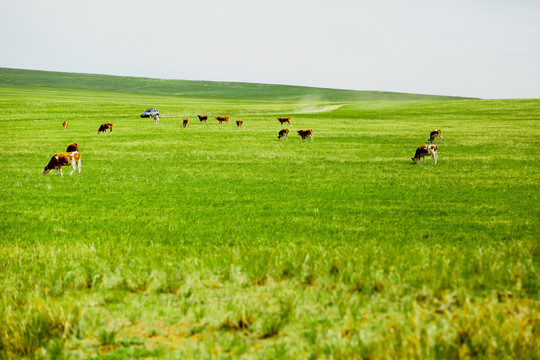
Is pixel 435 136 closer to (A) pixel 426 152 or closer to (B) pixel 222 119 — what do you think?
(A) pixel 426 152

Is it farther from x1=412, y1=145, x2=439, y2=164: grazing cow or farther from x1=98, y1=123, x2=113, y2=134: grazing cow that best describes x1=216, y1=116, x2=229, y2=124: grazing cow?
x1=412, y1=145, x2=439, y2=164: grazing cow

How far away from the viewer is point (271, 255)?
8.21 meters

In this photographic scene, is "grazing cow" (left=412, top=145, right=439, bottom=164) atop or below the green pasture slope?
atop

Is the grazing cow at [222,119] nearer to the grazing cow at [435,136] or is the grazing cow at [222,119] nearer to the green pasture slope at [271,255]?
the green pasture slope at [271,255]

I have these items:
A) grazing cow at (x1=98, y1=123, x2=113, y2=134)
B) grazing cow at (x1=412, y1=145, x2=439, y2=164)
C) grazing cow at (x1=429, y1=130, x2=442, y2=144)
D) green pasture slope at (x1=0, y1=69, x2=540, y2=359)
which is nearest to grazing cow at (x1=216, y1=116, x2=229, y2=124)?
grazing cow at (x1=98, y1=123, x2=113, y2=134)

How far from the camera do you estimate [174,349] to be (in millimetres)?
5145

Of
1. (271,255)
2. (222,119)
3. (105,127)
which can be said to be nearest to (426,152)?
(271,255)

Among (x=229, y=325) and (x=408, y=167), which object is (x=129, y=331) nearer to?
(x=229, y=325)

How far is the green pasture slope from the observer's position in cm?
521

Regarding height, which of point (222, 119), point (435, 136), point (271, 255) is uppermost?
point (222, 119)

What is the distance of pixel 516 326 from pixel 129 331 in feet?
15.6

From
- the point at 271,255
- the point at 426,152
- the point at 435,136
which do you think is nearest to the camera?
the point at 271,255

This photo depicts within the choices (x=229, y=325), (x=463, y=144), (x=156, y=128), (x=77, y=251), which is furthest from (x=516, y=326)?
Result: (x=156, y=128)

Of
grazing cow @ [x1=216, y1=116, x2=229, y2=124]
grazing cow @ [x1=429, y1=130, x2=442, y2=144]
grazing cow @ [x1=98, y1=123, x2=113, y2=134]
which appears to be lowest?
grazing cow @ [x1=98, y1=123, x2=113, y2=134]
